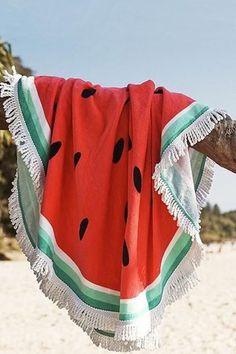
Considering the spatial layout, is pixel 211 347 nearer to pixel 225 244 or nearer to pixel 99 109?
pixel 99 109

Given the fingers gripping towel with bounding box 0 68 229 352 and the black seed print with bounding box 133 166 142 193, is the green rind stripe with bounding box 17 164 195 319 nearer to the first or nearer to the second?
the fingers gripping towel with bounding box 0 68 229 352

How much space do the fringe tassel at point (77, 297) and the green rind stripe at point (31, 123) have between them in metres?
0.02

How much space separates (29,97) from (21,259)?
560 inches

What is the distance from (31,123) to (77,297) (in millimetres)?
600

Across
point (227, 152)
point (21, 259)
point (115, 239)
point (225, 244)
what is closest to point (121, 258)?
point (115, 239)

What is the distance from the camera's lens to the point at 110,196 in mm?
2398

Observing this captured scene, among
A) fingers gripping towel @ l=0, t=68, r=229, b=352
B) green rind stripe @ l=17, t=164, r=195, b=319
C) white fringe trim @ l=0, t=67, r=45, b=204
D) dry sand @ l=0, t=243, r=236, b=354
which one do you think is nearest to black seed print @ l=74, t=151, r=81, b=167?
fingers gripping towel @ l=0, t=68, r=229, b=352

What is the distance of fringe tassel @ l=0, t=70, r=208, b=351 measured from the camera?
7.75ft

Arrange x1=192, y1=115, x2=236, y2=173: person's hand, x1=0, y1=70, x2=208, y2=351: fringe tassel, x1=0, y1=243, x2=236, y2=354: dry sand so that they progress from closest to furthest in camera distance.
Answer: x1=192, y1=115, x2=236, y2=173: person's hand, x1=0, y1=70, x2=208, y2=351: fringe tassel, x1=0, y1=243, x2=236, y2=354: dry sand

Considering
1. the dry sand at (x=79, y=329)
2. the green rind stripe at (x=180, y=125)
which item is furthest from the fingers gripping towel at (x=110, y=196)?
the dry sand at (x=79, y=329)

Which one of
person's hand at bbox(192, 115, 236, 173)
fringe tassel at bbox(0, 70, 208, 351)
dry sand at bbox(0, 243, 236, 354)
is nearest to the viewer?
person's hand at bbox(192, 115, 236, 173)

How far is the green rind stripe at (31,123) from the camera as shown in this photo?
2.43m

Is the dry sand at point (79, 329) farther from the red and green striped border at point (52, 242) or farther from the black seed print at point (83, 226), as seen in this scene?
the black seed print at point (83, 226)

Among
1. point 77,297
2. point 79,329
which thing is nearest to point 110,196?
point 77,297
